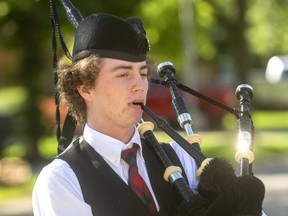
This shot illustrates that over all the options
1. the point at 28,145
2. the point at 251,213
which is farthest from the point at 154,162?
the point at 28,145

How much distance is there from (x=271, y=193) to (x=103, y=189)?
9817 millimetres

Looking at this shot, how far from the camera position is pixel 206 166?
2.92 metres

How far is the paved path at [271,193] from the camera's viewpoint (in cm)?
1109

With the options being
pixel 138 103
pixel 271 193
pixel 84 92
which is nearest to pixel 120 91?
pixel 138 103

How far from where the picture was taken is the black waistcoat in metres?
2.87

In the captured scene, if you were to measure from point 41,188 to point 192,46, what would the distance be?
1746 centimetres

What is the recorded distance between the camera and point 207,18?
2003cm

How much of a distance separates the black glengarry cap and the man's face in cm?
3

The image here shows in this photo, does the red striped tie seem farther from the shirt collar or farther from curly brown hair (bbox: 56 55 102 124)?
curly brown hair (bbox: 56 55 102 124)

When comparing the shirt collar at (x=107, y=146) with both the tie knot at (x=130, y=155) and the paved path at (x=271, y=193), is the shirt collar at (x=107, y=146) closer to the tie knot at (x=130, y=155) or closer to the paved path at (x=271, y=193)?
the tie knot at (x=130, y=155)

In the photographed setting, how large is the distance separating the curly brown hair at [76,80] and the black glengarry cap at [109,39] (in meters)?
0.03

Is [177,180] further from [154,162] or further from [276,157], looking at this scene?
[276,157]

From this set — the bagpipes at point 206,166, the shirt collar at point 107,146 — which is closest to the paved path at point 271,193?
the bagpipes at point 206,166

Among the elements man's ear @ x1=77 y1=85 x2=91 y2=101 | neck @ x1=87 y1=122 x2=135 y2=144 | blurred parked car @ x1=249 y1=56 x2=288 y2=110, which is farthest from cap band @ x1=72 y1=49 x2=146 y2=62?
blurred parked car @ x1=249 y1=56 x2=288 y2=110
